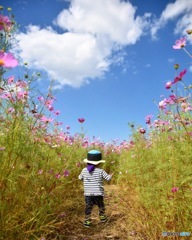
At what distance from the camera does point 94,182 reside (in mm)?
4586

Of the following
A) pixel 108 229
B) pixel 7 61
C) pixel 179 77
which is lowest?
pixel 108 229

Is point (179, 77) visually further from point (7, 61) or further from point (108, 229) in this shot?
point (108, 229)

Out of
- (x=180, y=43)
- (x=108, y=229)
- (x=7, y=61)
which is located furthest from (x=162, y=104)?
(x=7, y=61)

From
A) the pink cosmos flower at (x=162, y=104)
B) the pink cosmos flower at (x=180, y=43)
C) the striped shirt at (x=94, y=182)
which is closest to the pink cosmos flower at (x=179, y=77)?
the pink cosmos flower at (x=180, y=43)

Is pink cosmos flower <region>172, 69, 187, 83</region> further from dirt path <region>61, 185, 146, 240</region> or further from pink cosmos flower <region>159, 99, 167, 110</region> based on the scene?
pink cosmos flower <region>159, 99, 167, 110</region>

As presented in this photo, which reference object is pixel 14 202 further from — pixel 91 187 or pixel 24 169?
pixel 91 187

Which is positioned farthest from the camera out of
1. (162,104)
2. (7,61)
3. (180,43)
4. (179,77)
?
(162,104)

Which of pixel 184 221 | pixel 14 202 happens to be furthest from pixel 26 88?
pixel 184 221

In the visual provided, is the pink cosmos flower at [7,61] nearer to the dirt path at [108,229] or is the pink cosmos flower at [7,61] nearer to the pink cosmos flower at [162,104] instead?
the dirt path at [108,229]

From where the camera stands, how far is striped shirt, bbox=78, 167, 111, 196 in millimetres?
4527

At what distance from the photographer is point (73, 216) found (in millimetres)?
4418

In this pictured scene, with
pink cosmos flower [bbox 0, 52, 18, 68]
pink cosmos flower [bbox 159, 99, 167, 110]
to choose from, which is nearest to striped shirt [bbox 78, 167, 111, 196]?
pink cosmos flower [bbox 159, 99, 167, 110]

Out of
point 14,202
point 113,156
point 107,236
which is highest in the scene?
point 113,156

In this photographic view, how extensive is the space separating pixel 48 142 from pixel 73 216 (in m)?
1.04
